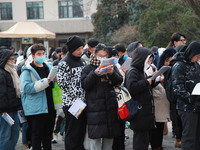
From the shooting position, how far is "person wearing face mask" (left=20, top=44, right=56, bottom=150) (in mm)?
5215

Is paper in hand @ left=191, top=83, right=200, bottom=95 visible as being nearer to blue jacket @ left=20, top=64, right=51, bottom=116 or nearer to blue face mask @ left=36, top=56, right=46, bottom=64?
blue jacket @ left=20, top=64, right=51, bottom=116

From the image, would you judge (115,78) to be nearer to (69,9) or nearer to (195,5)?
(195,5)

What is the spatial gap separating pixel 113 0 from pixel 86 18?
1287cm

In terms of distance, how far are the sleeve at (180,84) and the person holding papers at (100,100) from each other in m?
0.86

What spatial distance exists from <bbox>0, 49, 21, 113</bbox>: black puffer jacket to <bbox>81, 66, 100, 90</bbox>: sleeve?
1559 millimetres

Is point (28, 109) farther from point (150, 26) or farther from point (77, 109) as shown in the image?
point (150, 26)

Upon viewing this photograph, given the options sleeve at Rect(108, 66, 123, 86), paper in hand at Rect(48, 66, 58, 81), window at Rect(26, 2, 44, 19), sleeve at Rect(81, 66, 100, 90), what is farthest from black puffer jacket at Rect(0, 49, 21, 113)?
window at Rect(26, 2, 44, 19)

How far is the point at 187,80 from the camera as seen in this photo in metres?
4.59

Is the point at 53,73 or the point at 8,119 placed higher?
the point at 53,73

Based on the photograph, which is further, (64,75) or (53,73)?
(53,73)

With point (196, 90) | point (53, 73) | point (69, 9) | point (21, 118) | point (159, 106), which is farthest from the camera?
point (69, 9)

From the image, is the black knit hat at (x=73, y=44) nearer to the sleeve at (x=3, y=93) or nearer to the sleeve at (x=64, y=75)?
the sleeve at (x=64, y=75)

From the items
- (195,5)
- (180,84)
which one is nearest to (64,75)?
(180,84)

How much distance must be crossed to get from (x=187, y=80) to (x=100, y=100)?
1379 millimetres
